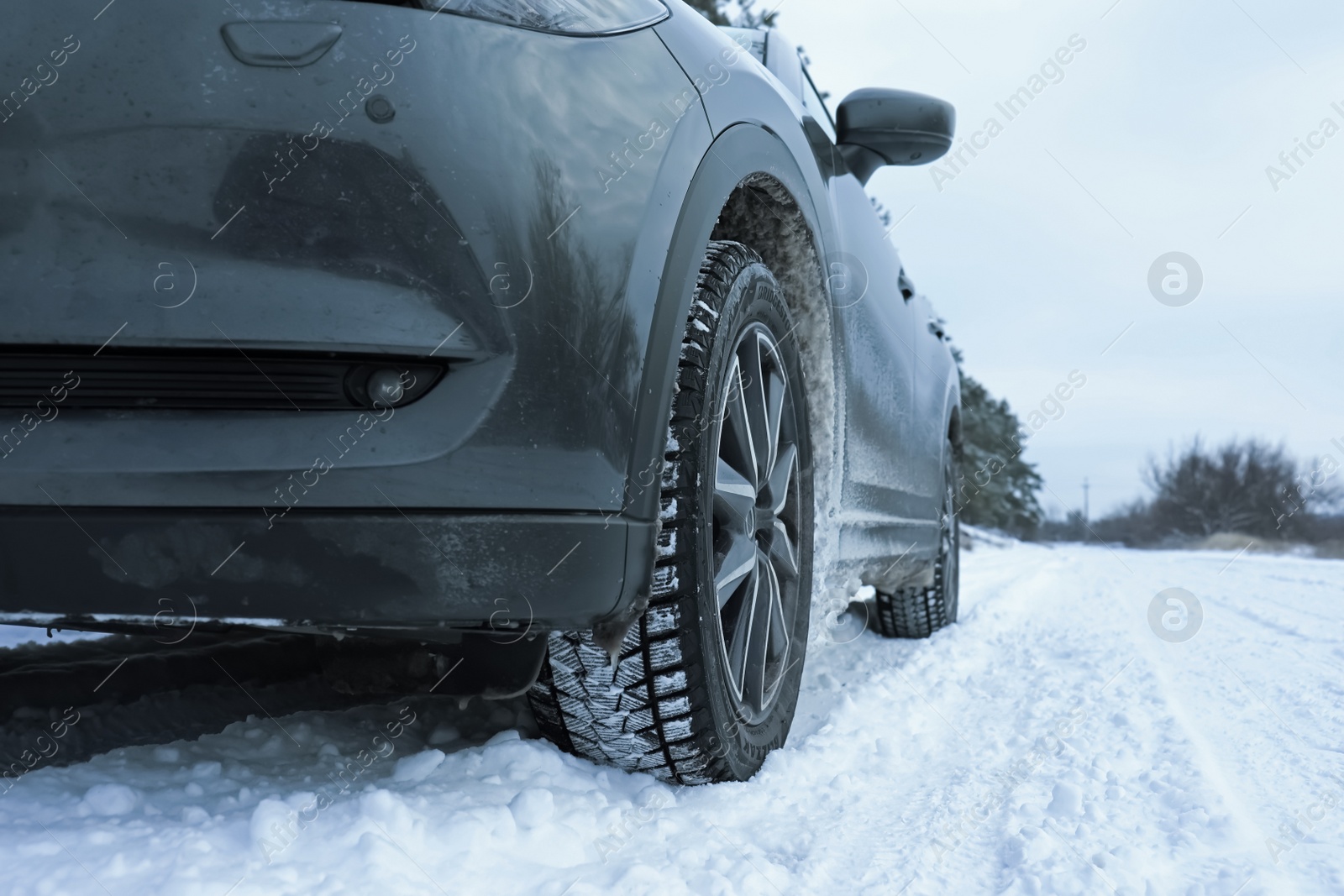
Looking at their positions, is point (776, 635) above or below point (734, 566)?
below

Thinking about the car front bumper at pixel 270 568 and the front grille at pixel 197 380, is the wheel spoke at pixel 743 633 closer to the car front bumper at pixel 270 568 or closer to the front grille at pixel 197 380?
the car front bumper at pixel 270 568

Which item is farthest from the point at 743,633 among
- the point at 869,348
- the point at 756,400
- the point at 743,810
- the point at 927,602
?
the point at 927,602

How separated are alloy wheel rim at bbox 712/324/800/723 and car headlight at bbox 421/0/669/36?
23.4 inches

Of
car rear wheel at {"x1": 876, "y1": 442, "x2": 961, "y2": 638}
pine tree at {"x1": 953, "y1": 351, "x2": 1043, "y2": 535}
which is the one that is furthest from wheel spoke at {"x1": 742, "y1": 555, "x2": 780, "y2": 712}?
pine tree at {"x1": 953, "y1": 351, "x2": 1043, "y2": 535}

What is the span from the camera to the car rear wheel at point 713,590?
1.54 m

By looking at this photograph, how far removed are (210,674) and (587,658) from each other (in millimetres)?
932

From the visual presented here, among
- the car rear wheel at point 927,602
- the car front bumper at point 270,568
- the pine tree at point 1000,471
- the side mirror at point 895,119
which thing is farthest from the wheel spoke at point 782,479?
the pine tree at point 1000,471

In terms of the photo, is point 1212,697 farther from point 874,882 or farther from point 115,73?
point 115,73

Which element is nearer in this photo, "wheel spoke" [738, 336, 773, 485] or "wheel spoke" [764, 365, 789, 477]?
"wheel spoke" [738, 336, 773, 485]

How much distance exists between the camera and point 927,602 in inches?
162

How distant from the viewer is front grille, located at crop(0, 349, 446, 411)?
3.88 ft

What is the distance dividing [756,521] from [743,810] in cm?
54

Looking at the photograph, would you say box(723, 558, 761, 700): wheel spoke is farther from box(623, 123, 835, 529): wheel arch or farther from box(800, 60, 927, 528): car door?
box(800, 60, 927, 528): car door

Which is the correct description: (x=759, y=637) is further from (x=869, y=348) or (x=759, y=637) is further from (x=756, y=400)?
(x=869, y=348)
